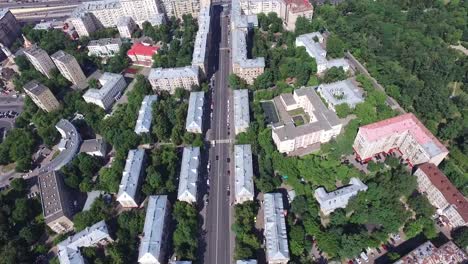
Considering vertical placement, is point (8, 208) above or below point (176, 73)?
below

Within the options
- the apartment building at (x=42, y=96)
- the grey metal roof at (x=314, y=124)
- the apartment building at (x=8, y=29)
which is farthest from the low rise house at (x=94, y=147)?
the apartment building at (x=8, y=29)

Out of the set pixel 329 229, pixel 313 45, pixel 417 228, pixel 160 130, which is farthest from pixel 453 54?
pixel 160 130

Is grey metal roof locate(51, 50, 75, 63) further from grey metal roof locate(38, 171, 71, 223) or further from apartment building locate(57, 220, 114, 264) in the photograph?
apartment building locate(57, 220, 114, 264)

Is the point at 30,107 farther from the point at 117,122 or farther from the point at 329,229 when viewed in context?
the point at 329,229

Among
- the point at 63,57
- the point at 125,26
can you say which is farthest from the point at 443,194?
the point at 125,26

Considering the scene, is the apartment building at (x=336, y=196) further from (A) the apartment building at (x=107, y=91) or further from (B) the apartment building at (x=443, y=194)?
(A) the apartment building at (x=107, y=91)

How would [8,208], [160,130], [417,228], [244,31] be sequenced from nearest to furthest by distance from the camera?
[417,228] → [8,208] → [160,130] → [244,31]
